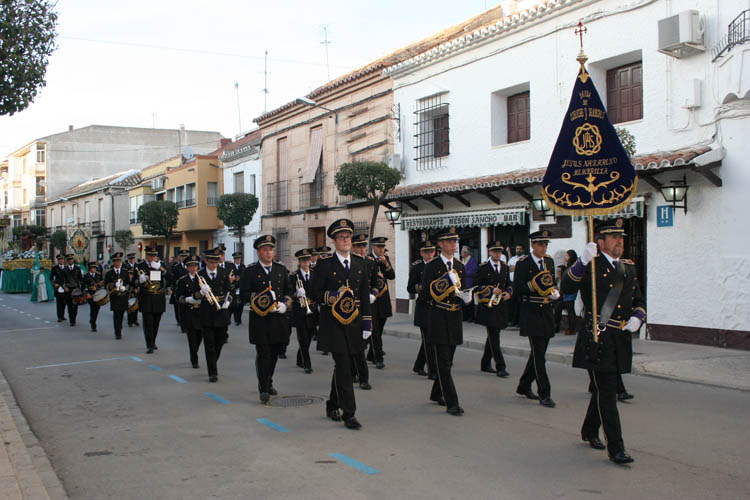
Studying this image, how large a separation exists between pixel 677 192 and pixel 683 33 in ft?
9.08

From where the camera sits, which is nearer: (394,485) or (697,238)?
(394,485)

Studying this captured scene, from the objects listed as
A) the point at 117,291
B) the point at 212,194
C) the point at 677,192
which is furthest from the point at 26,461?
the point at 212,194

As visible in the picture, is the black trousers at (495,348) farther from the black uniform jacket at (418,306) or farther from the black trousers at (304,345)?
the black trousers at (304,345)

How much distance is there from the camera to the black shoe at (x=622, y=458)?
5.55 m

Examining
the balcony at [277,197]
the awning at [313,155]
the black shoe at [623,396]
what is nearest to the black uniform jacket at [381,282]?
the black shoe at [623,396]

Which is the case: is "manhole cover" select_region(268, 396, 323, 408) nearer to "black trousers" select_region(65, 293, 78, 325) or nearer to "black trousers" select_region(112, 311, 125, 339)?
"black trousers" select_region(112, 311, 125, 339)

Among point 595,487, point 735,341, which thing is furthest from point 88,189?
point 595,487

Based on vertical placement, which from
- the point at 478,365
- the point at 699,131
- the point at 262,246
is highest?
the point at 699,131

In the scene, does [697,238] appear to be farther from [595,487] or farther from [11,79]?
[11,79]

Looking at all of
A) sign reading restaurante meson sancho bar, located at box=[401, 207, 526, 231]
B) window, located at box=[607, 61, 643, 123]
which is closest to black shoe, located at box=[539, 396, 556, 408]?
window, located at box=[607, 61, 643, 123]

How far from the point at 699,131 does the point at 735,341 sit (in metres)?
3.73

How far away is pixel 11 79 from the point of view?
9781mm

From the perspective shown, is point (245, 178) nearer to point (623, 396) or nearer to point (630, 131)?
point (630, 131)

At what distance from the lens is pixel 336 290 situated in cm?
716
